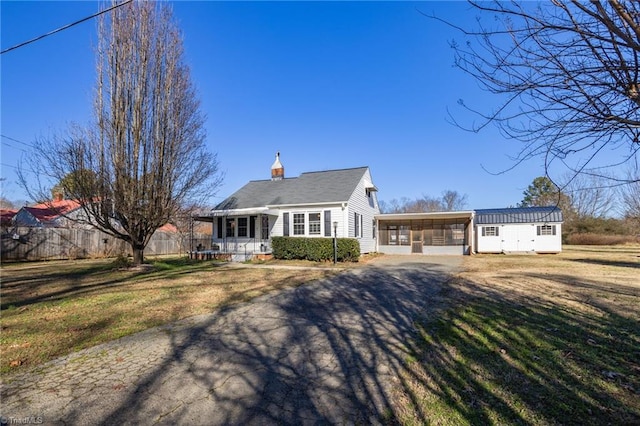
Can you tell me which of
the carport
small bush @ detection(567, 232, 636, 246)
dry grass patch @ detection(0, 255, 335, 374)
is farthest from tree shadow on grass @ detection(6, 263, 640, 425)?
small bush @ detection(567, 232, 636, 246)

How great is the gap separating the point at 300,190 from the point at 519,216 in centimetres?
1708

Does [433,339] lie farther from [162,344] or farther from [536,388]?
[162,344]

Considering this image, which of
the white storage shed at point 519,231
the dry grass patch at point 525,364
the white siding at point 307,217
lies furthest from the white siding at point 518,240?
the dry grass patch at point 525,364

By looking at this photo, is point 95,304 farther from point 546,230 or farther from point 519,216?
point 546,230

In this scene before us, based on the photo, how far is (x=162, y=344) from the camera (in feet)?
14.3

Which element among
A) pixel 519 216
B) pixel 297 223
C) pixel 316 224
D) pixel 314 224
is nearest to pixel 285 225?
pixel 297 223

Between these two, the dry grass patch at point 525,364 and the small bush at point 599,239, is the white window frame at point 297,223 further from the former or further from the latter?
the small bush at point 599,239

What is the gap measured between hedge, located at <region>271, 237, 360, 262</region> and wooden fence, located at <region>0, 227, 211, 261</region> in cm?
1108

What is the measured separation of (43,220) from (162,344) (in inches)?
1238

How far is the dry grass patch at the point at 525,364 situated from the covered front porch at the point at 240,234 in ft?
42.6

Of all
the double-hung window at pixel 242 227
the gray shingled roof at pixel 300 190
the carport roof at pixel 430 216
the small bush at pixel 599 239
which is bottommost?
the small bush at pixel 599 239

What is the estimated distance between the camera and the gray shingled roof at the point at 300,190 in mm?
18375

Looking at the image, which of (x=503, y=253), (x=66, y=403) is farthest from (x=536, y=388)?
(x=503, y=253)

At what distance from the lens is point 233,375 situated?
3.45 metres
